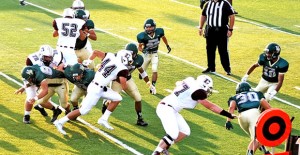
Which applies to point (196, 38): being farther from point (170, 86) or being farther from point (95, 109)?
point (95, 109)

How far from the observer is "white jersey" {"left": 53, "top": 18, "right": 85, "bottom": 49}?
504 inches

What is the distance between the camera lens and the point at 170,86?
1401cm

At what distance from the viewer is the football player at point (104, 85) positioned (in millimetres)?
10852

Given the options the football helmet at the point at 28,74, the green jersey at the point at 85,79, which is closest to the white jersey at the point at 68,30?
the green jersey at the point at 85,79

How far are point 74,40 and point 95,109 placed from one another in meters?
1.40

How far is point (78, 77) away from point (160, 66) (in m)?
4.84

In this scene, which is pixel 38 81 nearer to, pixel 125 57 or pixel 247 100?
pixel 125 57

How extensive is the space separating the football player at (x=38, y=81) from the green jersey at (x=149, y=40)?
2.71 meters

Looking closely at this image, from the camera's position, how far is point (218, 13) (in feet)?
49.6

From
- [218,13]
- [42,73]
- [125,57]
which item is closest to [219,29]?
[218,13]

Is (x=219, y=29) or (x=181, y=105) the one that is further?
(x=219, y=29)

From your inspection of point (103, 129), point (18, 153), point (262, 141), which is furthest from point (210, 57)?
point (262, 141)

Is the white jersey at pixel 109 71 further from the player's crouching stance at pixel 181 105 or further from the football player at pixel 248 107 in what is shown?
the football player at pixel 248 107

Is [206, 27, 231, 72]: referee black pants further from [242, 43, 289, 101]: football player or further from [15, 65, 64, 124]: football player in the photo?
[15, 65, 64, 124]: football player
